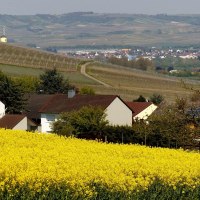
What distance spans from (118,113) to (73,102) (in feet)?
15.1

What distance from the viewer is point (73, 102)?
65.0m

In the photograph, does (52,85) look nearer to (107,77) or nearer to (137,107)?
(137,107)

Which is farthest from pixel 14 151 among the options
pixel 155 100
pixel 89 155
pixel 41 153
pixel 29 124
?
pixel 155 100

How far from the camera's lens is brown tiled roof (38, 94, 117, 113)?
62062mm

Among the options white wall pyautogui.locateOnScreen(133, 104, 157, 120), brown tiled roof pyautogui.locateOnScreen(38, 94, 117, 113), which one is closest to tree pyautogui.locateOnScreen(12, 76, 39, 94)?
brown tiled roof pyautogui.locateOnScreen(38, 94, 117, 113)

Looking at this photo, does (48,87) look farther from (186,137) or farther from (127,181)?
(127,181)

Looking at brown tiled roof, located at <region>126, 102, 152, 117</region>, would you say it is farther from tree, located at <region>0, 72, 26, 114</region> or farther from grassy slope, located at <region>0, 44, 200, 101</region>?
grassy slope, located at <region>0, 44, 200, 101</region>

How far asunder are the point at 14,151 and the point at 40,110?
2005 inches

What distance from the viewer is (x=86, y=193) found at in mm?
14578

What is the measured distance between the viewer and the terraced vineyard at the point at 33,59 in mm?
132250

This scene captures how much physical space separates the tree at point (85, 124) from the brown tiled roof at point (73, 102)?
36.0 feet

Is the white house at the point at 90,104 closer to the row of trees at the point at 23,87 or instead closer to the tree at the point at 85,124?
the row of trees at the point at 23,87

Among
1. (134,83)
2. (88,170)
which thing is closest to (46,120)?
(88,170)

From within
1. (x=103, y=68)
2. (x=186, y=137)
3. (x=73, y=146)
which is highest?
(x=73, y=146)
